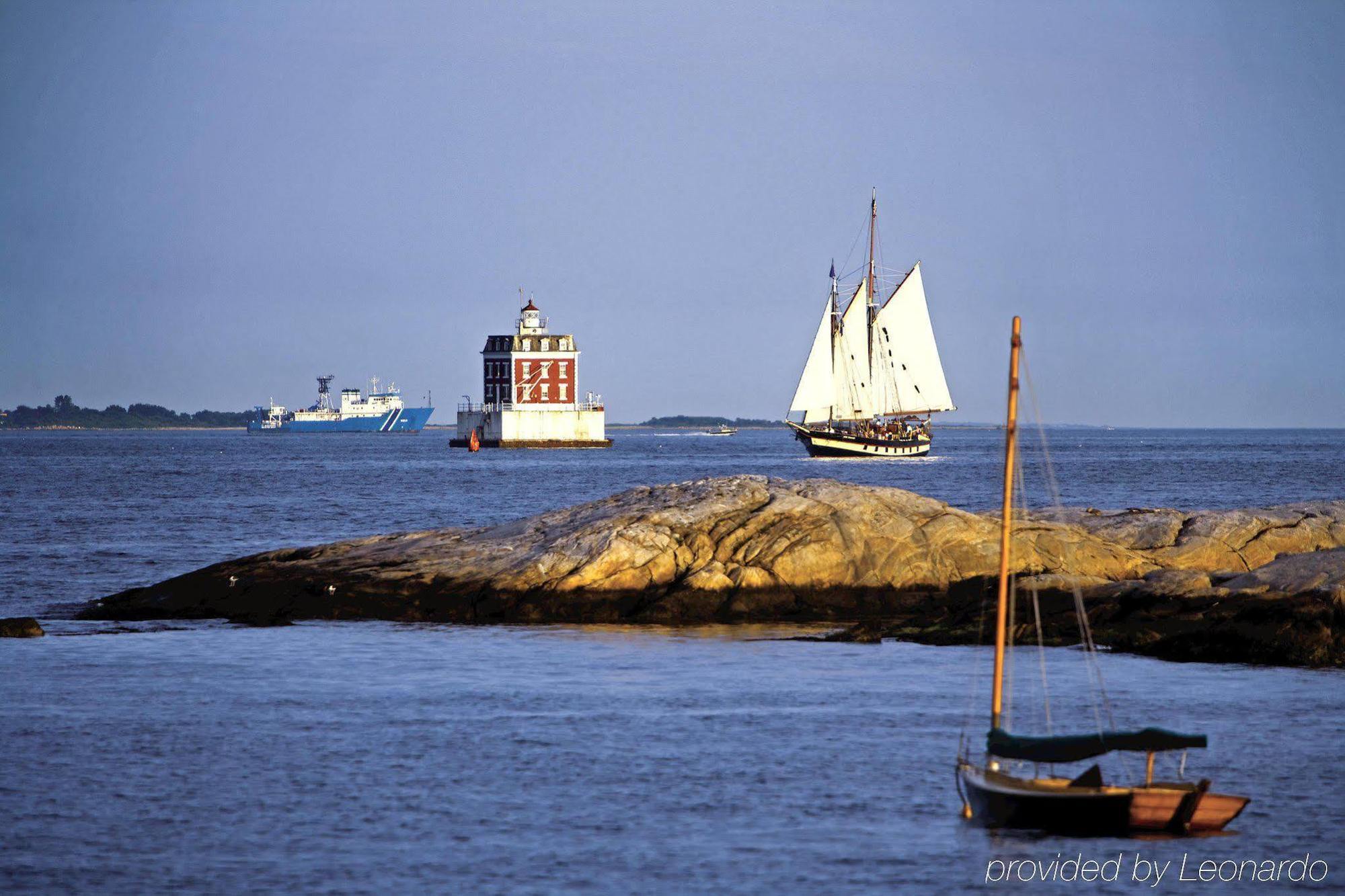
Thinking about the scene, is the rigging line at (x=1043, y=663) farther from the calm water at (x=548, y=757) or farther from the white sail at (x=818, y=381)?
the white sail at (x=818, y=381)

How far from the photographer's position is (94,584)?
3378 centimetres

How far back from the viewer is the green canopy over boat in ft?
44.8

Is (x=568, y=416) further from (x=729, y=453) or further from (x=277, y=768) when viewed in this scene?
(x=277, y=768)

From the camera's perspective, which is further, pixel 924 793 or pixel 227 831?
pixel 924 793

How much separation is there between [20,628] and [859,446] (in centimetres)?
9434

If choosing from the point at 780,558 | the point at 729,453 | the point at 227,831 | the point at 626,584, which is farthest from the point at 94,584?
the point at 729,453

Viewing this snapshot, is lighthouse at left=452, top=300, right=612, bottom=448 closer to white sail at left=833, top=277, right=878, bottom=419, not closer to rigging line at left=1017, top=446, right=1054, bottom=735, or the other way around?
white sail at left=833, top=277, right=878, bottom=419

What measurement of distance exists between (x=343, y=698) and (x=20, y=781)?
502 centimetres

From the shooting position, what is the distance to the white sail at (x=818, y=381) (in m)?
112

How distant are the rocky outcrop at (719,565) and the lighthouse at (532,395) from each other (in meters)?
115

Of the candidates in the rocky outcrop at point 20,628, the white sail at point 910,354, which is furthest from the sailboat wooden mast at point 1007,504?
the white sail at point 910,354

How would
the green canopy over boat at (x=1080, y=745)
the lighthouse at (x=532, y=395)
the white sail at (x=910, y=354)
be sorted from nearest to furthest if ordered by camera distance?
the green canopy over boat at (x=1080, y=745), the white sail at (x=910, y=354), the lighthouse at (x=532, y=395)

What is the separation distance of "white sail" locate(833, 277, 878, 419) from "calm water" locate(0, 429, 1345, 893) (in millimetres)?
83243

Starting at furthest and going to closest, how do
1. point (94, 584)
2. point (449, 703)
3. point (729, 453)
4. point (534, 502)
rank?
point (729, 453) → point (534, 502) → point (94, 584) → point (449, 703)
